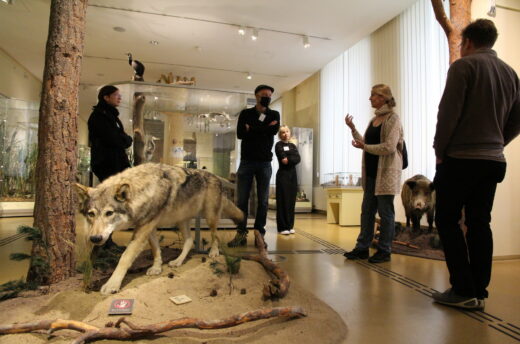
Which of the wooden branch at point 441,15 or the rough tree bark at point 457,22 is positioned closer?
the wooden branch at point 441,15

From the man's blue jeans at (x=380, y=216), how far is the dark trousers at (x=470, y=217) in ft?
3.96

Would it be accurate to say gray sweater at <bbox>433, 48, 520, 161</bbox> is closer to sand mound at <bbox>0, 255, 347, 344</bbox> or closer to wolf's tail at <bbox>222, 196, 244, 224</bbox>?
sand mound at <bbox>0, 255, 347, 344</bbox>

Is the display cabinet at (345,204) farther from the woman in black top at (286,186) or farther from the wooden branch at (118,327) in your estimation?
the wooden branch at (118,327)

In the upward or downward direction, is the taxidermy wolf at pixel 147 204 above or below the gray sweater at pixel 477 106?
below

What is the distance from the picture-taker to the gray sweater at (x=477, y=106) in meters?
2.16

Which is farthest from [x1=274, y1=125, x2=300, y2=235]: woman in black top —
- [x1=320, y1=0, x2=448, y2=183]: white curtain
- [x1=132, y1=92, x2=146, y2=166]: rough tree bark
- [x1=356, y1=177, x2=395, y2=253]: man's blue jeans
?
[x1=132, y1=92, x2=146, y2=166]: rough tree bark

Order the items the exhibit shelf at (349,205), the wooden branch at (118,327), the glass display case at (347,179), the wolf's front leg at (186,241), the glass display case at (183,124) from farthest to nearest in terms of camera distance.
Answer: the glass display case at (347,179), the exhibit shelf at (349,205), the glass display case at (183,124), the wolf's front leg at (186,241), the wooden branch at (118,327)

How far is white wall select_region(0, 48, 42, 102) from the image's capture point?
860 centimetres

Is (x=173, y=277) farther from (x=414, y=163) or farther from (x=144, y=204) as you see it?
(x=414, y=163)

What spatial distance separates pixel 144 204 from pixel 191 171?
0.69 meters

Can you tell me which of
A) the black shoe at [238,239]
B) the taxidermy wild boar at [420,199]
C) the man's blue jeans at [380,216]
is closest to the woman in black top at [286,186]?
the black shoe at [238,239]

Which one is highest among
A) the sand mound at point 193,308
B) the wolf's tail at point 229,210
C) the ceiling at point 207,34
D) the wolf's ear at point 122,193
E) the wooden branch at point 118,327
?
the ceiling at point 207,34

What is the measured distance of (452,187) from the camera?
2246 millimetres

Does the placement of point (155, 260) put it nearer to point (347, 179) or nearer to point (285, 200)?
point (285, 200)
